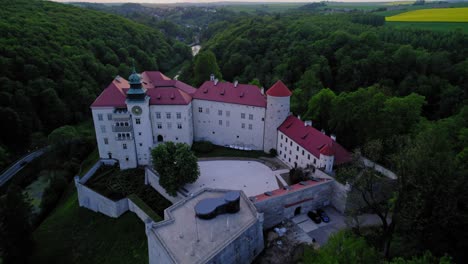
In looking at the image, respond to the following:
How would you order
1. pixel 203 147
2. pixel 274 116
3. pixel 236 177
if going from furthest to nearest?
pixel 203 147, pixel 274 116, pixel 236 177

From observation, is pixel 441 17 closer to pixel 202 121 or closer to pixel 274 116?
pixel 274 116

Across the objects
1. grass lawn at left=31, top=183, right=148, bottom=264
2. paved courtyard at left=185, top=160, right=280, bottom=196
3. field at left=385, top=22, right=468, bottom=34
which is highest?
field at left=385, top=22, right=468, bottom=34

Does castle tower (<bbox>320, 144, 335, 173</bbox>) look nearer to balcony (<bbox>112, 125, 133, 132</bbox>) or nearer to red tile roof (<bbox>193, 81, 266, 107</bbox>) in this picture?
red tile roof (<bbox>193, 81, 266, 107</bbox>)

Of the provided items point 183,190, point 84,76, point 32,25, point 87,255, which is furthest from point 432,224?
point 32,25

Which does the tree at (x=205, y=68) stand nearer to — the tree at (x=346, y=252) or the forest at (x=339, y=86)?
the forest at (x=339, y=86)

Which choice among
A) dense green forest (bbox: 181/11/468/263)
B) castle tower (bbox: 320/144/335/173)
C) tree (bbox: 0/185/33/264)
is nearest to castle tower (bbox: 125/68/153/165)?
tree (bbox: 0/185/33/264)

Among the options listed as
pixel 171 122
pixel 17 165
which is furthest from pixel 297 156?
pixel 17 165

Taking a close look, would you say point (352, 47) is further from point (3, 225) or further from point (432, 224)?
point (3, 225)
